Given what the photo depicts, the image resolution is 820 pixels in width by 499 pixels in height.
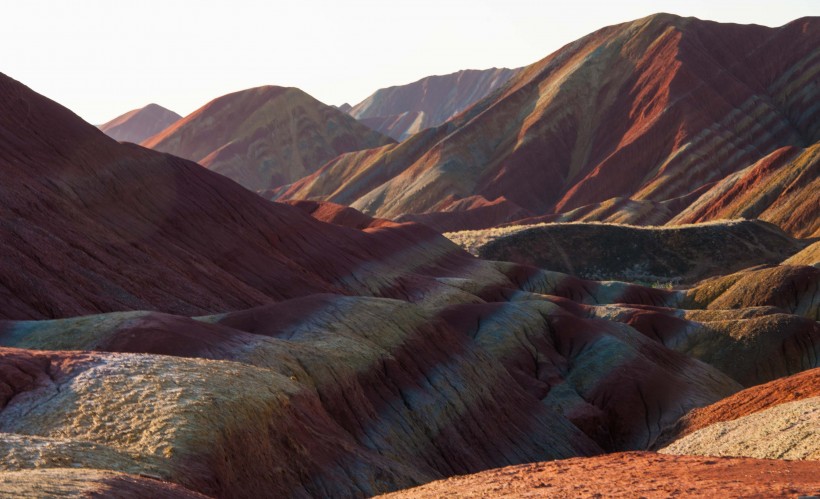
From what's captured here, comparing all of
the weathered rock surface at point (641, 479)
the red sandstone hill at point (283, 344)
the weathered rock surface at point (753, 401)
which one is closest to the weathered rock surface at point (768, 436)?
the weathered rock surface at point (753, 401)

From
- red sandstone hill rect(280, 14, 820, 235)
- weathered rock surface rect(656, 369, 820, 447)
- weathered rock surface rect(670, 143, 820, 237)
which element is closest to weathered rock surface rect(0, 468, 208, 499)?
weathered rock surface rect(656, 369, 820, 447)

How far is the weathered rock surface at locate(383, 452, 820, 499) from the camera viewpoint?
16.7m

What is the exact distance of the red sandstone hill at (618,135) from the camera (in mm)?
154875

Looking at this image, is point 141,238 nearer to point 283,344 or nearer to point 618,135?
point 283,344

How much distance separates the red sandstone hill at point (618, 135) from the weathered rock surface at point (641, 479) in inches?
4727

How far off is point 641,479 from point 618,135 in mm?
158109

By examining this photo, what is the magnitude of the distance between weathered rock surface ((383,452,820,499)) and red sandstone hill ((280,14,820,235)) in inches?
4727

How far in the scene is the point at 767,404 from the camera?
3216 centimetres

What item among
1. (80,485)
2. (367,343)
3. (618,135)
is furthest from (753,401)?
(618,135)

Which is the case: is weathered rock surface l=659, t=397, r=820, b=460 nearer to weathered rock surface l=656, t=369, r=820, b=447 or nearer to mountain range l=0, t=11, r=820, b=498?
mountain range l=0, t=11, r=820, b=498

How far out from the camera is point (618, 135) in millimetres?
171625

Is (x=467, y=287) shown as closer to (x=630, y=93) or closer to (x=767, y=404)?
(x=767, y=404)

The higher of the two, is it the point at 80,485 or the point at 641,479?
the point at 80,485

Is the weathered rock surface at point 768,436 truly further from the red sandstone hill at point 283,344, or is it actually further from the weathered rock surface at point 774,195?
the weathered rock surface at point 774,195
